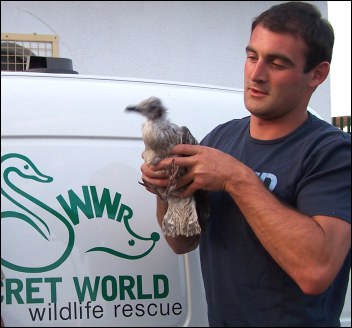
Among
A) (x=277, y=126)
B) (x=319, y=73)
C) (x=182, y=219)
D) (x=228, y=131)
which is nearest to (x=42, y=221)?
(x=182, y=219)

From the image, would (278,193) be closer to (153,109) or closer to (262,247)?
(262,247)

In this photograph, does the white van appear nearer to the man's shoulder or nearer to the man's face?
the man's shoulder

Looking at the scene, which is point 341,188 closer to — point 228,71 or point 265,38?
point 265,38

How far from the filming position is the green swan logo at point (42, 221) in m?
1.60

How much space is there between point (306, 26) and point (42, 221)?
95cm

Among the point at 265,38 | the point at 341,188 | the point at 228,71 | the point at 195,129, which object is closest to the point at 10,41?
the point at 228,71

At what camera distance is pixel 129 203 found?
5.63 ft

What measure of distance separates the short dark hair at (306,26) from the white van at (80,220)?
558 millimetres

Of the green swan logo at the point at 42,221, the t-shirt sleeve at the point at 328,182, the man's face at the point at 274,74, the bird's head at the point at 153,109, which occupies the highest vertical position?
the man's face at the point at 274,74

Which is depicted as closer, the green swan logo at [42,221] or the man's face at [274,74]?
the man's face at [274,74]

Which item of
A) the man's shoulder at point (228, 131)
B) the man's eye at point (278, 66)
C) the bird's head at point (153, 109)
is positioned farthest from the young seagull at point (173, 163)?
the man's eye at point (278, 66)

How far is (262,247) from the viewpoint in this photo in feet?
4.69

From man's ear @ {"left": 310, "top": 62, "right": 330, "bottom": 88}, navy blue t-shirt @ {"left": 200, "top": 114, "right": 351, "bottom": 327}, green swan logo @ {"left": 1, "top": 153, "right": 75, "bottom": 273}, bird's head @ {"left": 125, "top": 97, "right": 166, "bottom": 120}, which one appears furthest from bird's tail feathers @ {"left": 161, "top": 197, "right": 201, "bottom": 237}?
man's ear @ {"left": 310, "top": 62, "right": 330, "bottom": 88}

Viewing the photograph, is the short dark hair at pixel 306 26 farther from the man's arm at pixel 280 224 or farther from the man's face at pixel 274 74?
the man's arm at pixel 280 224
